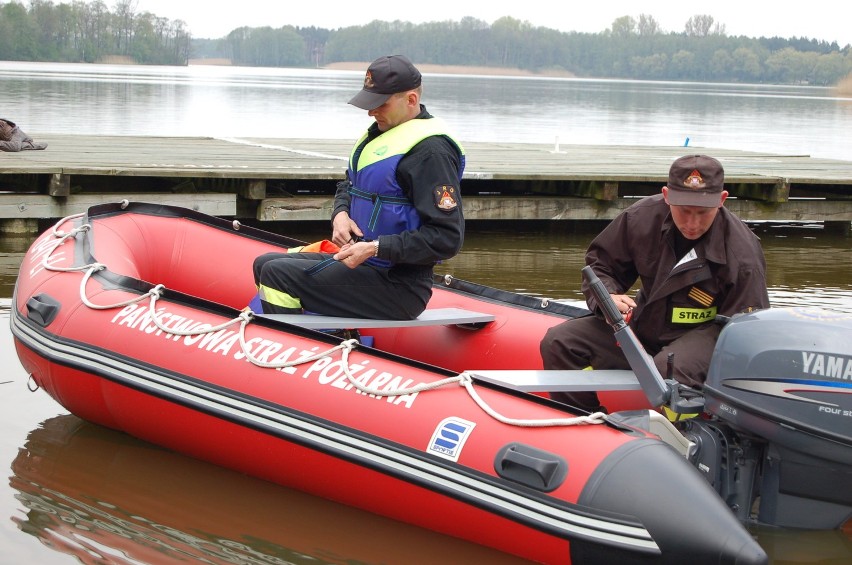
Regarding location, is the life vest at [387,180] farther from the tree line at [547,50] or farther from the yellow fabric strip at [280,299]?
the tree line at [547,50]

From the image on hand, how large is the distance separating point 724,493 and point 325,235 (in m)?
5.57

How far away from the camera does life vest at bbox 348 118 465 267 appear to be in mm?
3807

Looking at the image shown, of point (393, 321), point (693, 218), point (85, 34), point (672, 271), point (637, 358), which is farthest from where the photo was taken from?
point (85, 34)

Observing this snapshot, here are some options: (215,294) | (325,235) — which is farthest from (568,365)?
(325,235)

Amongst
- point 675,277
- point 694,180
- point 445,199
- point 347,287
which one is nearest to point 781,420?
point 675,277

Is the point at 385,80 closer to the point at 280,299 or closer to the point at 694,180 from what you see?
the point at 280,299

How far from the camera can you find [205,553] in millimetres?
3297

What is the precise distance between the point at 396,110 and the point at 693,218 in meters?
1.08

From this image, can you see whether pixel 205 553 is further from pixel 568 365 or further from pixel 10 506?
pixel 568 365

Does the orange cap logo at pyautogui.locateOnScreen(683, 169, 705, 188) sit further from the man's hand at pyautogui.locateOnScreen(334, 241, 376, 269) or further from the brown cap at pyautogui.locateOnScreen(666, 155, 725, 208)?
the man's hand at pyautogui.locateOnScreen(334, 241, 376, 269)

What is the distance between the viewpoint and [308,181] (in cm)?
903

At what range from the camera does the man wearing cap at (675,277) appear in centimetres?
340

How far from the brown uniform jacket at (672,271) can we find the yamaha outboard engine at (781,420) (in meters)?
0.28

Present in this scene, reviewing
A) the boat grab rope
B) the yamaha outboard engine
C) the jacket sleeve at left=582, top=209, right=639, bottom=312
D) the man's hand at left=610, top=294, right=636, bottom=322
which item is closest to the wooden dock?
the boat grab rope
